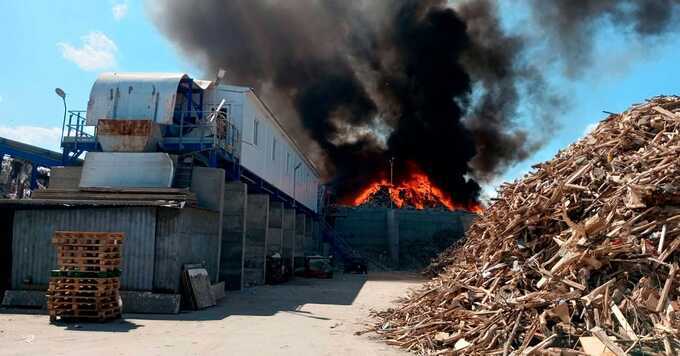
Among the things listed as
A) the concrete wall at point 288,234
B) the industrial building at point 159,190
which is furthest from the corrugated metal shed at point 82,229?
the concrete wall at point 288,234

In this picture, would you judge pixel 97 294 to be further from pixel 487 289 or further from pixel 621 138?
pixel 621 138

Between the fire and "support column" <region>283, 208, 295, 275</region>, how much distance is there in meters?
27.5

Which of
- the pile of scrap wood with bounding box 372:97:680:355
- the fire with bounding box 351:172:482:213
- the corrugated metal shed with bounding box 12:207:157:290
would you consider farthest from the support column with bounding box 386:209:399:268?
the pile of scrap wood with bounding box 372:97:680:355

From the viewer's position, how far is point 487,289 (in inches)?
435

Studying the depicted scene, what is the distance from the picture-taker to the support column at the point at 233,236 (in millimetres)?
22953

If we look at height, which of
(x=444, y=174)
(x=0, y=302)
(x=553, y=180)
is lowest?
(x=0, y=302)

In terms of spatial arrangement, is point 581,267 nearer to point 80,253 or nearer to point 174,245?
point 80,253

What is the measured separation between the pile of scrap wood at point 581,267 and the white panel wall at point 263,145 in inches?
546

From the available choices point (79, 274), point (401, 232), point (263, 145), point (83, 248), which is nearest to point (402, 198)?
point (401, 232)

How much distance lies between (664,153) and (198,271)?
14.3 metres

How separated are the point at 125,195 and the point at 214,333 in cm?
880

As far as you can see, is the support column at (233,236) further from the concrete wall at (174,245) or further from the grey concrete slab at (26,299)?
the grey concrete slab at (26,299)

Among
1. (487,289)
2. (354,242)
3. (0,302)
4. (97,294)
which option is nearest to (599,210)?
(487,289)

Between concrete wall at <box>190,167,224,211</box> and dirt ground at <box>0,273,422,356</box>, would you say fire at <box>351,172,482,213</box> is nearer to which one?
concrete wall at <box>190,167,224,211</box>
